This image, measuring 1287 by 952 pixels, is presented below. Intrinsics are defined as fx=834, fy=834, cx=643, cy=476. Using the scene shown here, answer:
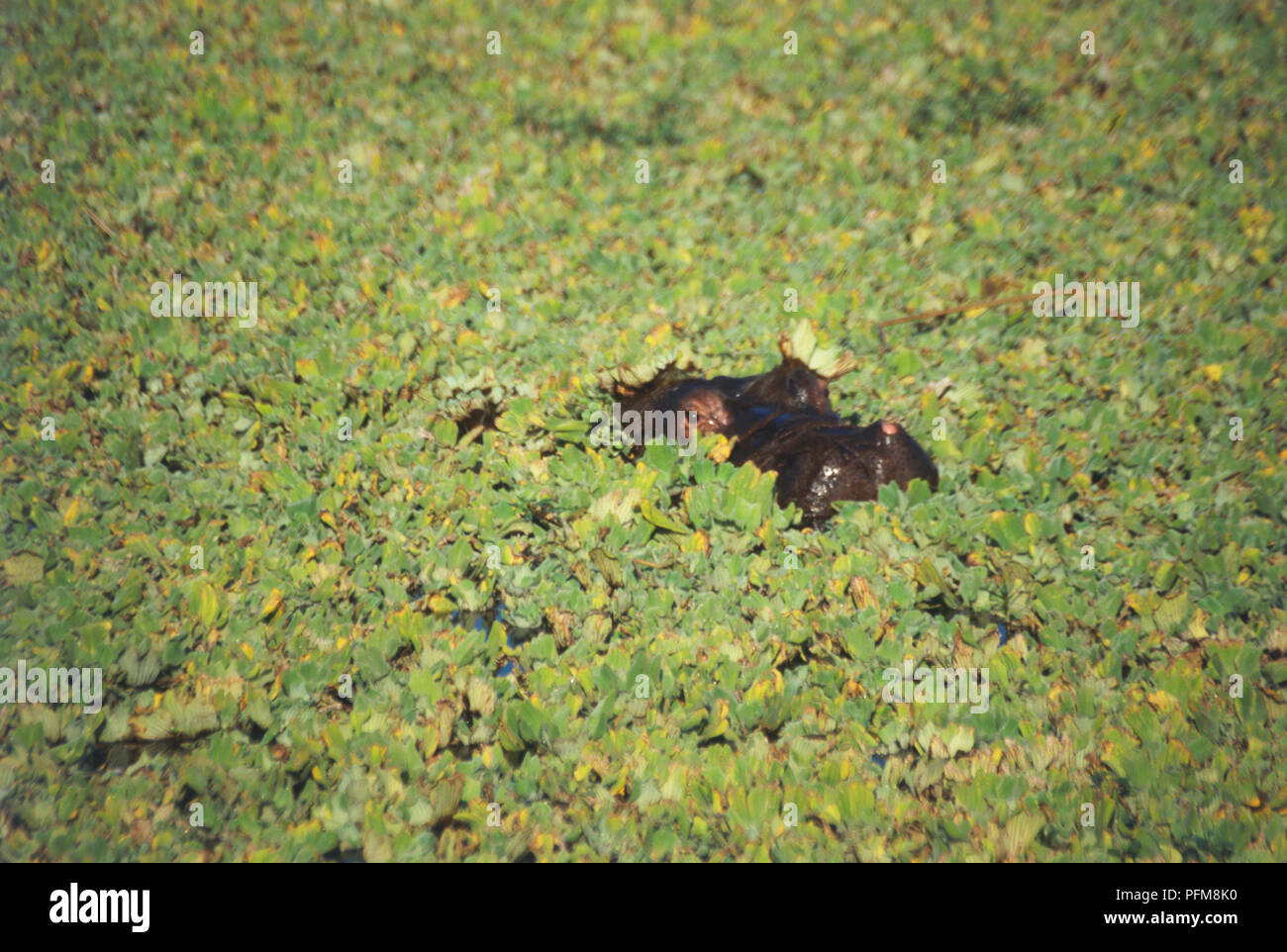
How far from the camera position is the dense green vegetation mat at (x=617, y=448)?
2289 mm

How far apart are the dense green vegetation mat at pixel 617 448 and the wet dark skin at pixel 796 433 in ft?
0.39

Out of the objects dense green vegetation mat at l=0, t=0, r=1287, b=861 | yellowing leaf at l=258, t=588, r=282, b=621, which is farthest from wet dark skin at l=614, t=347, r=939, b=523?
yellowing leaf at l=258, t=588, r=282, b=621

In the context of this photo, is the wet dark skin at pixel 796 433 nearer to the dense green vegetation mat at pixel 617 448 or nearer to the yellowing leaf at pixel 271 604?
the dense green vegetation mat at pixel 617 448

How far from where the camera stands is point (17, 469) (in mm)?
2771

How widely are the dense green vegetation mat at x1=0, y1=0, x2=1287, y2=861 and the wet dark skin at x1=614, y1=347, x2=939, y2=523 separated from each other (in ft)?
0.39

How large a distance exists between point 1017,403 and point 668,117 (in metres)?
1.82

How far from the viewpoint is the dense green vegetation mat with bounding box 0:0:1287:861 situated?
7.51 feet

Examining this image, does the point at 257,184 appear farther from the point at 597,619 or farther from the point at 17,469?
the point at 597,619

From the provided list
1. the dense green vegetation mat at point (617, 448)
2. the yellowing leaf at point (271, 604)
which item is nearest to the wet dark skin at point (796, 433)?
the dense green vegetation mat at point (617, 448)

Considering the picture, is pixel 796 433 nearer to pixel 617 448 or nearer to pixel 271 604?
pixel 617 448

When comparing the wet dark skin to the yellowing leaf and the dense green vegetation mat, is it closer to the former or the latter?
the dense green vegetation mat

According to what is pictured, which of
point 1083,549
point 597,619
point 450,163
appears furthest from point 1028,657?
point 450,163

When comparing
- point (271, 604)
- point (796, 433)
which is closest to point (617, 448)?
point (796, 433)

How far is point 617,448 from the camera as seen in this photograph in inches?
114
